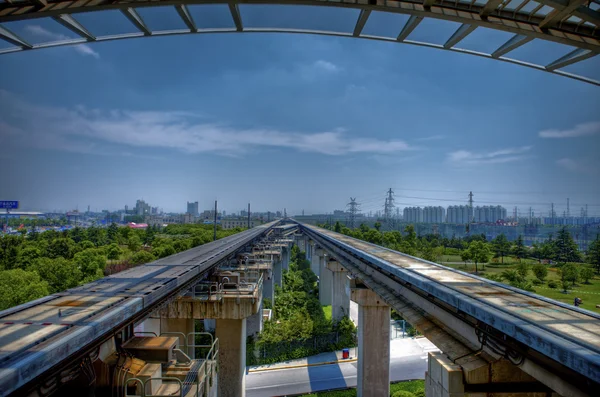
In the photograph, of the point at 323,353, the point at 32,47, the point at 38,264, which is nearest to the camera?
the point at 32,47

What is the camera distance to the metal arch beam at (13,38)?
5.02m

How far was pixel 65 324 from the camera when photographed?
5.31m

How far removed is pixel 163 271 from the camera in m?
11.5

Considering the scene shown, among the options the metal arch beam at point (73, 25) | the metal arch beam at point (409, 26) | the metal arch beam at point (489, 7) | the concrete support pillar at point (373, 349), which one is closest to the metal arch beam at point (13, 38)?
the metal arch beam at point (73, 25)

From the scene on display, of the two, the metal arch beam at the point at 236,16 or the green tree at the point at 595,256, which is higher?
the metal arch beam at the point at 236,16

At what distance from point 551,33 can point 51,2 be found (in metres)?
7.25

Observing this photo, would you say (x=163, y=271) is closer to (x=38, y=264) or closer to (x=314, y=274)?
(x=38, y=264)

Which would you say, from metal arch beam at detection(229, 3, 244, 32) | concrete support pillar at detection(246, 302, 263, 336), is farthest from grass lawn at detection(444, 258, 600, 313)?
metal arch beam at detection(229, 3, 244, 32)

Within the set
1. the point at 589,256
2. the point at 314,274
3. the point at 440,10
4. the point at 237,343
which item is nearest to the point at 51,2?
the point at 440,10

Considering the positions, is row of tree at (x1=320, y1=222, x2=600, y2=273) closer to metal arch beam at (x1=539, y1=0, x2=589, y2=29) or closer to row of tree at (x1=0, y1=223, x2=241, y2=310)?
row of tree at (x1=0, y1=223, x2=241, y2=310)

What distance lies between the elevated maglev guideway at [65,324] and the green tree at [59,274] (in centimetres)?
1973

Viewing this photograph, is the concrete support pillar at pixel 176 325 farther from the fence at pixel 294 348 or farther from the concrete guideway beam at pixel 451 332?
the concrete guideway beam at pixel 451 332

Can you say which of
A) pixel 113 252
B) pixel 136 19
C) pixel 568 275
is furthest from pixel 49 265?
pixel 568 275

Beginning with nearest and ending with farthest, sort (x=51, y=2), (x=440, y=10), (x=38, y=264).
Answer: (x=51, y=2)
(x=440, y=10)
(x=38, y=264)
